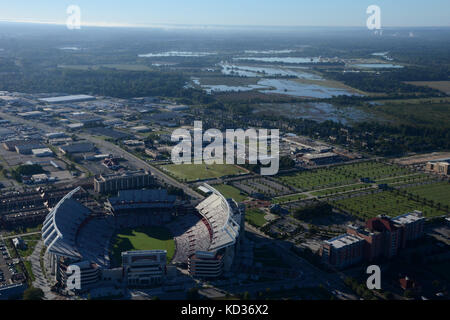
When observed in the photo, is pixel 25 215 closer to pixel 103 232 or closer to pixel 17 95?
pixel 103 232

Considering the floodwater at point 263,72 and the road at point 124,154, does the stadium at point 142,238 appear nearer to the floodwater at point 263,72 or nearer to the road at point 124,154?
the road at point 124,154

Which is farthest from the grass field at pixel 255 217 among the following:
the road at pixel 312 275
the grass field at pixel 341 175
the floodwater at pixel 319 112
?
the floodwater at pixel 319 112

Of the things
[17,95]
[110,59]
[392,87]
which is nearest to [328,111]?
[392,87]

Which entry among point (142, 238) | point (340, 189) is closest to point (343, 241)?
point (142, 238)

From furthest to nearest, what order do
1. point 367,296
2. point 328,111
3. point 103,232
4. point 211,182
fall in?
point 328,111, point 211,182, point 103,232, point 367,296

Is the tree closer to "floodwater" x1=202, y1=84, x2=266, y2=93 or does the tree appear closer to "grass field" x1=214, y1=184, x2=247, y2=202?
"grass field" x1=214, y1=184, x2=247, y2=202
